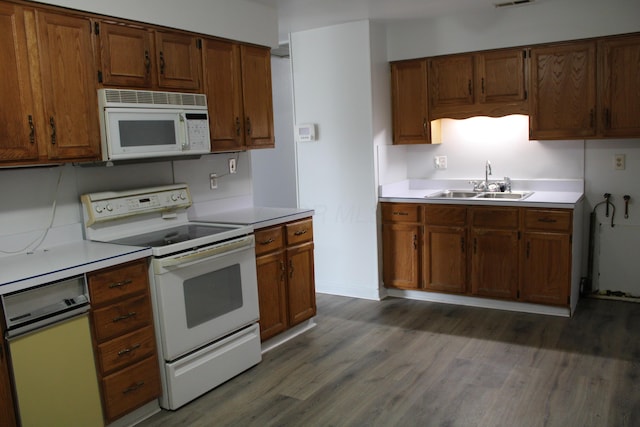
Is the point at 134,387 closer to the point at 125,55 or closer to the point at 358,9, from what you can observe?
the point at 125,55

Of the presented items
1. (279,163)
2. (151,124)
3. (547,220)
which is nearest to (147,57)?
(151,124)

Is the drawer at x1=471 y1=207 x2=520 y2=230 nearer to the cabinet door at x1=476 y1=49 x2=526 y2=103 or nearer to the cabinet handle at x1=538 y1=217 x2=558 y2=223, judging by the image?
the cabinet handle at x1=538 y1=217 x2=558 y2=223

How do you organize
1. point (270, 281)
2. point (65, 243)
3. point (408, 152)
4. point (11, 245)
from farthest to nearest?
point (408, 152), point (270, 281), point (65, 243), point (11, 245)

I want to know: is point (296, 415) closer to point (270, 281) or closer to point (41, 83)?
point (270, 281)

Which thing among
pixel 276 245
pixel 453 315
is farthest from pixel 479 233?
pixel 276 245

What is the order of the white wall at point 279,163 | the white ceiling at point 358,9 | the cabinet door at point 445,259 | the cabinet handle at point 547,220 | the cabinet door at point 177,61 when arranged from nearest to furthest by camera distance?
1. the cabinet door at point 177,61
2. the white ceiling at point 358,9
3. the cabinet handle at point 547,220
4. the cabinet door at point 445,259
5. the white wall at point 279,163

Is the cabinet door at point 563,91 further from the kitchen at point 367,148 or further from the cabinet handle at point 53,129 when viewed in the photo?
the cabinet handle at point 53,129

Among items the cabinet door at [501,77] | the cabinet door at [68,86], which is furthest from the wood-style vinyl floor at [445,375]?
the cabinet door at [501,77]

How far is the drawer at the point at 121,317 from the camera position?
261 cm

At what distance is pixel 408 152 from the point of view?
203 inches

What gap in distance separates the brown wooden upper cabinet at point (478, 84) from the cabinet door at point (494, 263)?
0.99m

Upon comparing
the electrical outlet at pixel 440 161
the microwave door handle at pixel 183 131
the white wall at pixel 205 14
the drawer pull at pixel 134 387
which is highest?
the white wall at pixel 205 14

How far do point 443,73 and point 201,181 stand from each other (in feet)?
7.23

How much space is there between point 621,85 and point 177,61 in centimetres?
309
